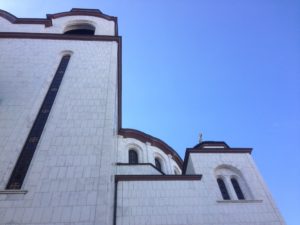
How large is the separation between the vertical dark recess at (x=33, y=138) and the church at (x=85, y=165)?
0.03 m

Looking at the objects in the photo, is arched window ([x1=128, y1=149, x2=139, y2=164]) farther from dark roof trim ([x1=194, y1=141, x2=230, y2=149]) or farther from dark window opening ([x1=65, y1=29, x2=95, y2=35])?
dark window opening ([x1=65, y1=29, x2=95, y2=35])

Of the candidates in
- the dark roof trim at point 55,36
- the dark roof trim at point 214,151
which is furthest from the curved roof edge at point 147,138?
the dark roof trim at point 55,36

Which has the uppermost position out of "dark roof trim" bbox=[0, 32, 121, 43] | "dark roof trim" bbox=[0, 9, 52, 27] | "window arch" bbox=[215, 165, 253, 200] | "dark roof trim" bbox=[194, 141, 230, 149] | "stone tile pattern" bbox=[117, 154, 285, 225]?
"dark roof trim" bbox=[0, 9, 52, 27]

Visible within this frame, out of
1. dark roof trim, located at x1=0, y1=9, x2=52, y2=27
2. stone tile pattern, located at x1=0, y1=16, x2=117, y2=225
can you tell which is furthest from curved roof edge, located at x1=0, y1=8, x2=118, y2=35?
stone tile pattern, located at x1=0, y1=16, x2=117, y2=225

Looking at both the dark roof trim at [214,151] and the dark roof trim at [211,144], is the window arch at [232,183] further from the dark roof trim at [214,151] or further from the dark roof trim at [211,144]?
the dark roof trim at [211,144]

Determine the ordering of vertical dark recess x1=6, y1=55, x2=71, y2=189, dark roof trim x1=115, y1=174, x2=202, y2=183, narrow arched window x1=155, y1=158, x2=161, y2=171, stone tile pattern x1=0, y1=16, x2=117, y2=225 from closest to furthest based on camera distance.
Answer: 1. stone tile pattern x1=0, y1=16, x2=117, y2=225
2. vertical dark recess x1=6, y1=55, x2=71, y2=189
3. dark roof trim x1=115, y1=174, x2=202, y2=183
4. narrow arched window x1=155, y1=158, x2=161, y2=171

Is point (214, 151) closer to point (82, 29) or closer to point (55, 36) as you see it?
point (55, 36)

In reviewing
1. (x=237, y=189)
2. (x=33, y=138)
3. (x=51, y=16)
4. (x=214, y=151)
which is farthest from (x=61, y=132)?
(x=51, y=16)

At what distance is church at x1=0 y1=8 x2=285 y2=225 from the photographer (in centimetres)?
771

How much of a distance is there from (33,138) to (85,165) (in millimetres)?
2553

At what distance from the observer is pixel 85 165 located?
875cm

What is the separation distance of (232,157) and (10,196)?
31.0 feet

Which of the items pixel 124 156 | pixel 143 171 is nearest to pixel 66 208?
pixel 143 171

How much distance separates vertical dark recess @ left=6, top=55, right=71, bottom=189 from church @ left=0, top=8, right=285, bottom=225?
34 millimetres
